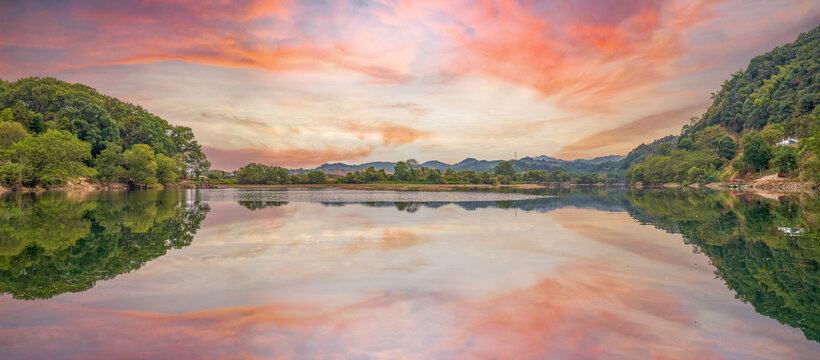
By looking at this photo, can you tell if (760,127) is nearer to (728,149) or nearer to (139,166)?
(728,149)

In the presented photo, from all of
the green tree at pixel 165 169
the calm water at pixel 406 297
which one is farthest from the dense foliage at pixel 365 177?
the calm water at pixel 406 297

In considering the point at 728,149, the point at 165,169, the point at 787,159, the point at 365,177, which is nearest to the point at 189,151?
the point at 165,169

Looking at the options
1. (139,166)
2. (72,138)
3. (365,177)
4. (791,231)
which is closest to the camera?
(791,231)

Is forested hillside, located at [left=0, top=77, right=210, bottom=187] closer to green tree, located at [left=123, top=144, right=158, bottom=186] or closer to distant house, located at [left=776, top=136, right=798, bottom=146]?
green tree, located at [left=123, top=144, right=158, bottom=186]

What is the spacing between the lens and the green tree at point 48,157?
47.5 metres

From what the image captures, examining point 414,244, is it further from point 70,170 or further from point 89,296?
point 70,170

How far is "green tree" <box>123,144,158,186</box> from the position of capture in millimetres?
68625

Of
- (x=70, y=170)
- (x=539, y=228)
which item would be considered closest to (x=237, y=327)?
(x=539, y=228)

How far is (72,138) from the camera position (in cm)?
5447

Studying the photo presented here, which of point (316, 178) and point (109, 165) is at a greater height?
point (109, 165)

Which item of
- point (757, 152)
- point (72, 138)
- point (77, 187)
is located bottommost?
point (77, 187)

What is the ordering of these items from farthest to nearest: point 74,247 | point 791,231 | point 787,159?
point 787,159, point 791,231, point 74,247

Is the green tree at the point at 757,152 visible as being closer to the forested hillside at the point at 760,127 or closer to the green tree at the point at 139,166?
the forested hillside at the point at 760,127

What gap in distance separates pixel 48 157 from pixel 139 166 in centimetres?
2014
